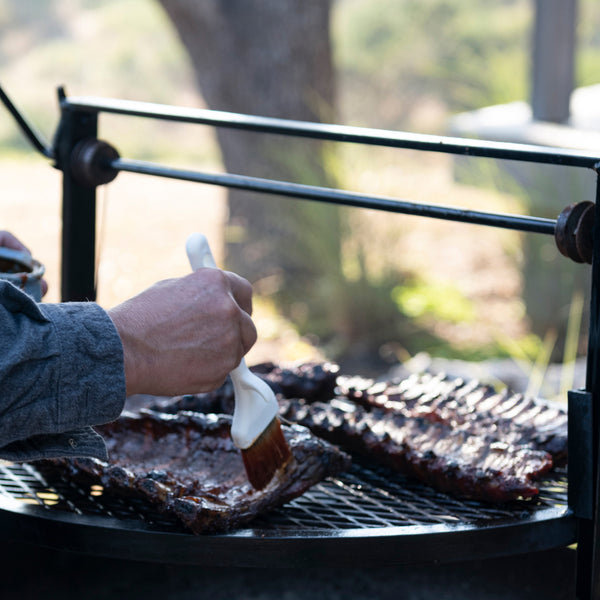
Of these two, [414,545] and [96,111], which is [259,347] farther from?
[414,545]

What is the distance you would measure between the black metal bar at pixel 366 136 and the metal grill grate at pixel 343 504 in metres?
0.55

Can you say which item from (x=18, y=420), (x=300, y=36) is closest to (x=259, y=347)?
(x=300, y=36)

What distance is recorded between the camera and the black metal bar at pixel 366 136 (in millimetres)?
1266

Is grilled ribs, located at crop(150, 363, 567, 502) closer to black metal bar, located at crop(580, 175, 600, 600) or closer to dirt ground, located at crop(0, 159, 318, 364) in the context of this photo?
black metal bar, located at crop(580, 175, 600, 600)

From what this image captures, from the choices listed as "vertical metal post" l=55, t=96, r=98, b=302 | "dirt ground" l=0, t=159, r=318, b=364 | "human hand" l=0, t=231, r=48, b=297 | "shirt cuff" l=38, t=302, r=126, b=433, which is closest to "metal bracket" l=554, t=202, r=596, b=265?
"shirt cuff" l=38, t=302, r=126, b=433

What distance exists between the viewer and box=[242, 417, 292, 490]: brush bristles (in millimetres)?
1346

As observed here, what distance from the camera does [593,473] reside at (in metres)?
1.28

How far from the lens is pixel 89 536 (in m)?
1.29

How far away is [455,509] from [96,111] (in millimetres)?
1116

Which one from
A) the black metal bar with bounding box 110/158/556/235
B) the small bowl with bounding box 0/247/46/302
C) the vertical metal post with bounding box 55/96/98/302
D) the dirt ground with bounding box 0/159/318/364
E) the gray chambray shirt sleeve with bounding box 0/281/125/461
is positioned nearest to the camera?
the gray chambray shirt sleeve with bounding box 0/281/125/461

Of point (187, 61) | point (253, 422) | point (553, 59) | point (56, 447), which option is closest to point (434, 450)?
point (253, 422)

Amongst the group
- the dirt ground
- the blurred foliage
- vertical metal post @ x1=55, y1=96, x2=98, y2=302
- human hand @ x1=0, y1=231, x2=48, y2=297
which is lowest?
human hand @ x1=0, y1=231, x2=48, y2=297

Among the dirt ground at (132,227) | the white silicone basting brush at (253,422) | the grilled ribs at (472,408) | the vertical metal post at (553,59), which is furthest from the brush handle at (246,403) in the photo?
the vertical metal post at (553,59)

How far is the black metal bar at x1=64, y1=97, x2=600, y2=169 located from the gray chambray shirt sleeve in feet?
1.88
